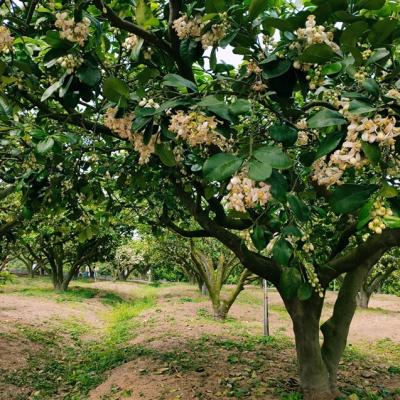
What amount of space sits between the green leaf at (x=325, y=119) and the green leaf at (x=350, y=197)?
232 mm

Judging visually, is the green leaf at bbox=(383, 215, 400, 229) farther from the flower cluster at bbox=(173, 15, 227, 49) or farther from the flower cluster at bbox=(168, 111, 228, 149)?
the flower cluster at bbox=(173, 15, 227, 49)

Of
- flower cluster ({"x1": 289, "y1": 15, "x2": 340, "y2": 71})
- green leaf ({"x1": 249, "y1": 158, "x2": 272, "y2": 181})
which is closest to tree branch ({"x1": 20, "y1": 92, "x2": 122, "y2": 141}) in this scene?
flower cluster ({"x1": 289, "y1": 15, "x2": 340, "y2": 71})

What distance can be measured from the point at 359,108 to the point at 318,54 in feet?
1.29

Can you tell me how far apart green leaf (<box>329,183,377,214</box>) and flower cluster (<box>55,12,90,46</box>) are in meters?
1.36

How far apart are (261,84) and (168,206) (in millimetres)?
4146

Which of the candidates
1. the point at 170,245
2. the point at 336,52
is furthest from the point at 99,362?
the point at 170,245

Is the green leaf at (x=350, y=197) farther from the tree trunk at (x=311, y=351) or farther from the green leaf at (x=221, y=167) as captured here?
the tree trunk at (x=311, y=351)

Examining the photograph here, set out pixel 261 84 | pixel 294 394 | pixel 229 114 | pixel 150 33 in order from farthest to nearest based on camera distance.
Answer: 1. pixel 294 394
2. pixel 150 33
3. pixel 261 84
4. pixel 229 114

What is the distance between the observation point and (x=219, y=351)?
24.5ft

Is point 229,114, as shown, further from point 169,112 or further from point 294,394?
point 294,394

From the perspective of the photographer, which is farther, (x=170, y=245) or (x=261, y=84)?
(x=170, y=245)

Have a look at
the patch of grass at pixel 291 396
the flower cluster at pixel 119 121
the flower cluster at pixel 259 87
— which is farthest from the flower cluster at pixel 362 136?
the patch of grass at pixel 291 396

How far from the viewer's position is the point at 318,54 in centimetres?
166

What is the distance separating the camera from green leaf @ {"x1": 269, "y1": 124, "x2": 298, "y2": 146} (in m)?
1.81
